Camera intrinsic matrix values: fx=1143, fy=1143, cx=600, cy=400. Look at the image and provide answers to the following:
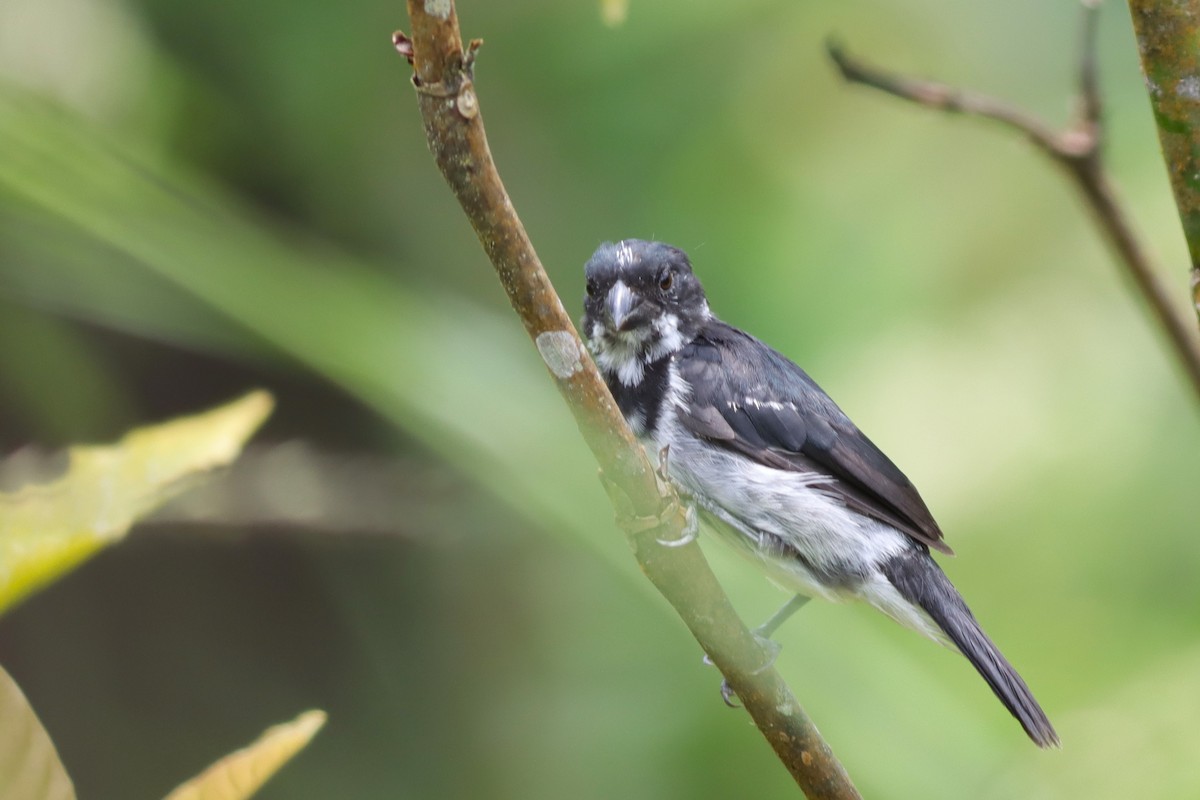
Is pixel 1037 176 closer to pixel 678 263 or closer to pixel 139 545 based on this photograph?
pixel 678 263

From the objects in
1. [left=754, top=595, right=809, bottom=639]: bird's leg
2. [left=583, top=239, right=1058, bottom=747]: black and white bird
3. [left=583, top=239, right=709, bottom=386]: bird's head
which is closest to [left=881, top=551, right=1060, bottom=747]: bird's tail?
[left=583, top=239, right=1058, bottom=747]: black and white bird

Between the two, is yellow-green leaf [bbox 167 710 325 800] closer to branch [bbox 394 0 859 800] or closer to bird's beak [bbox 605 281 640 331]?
branch [bbox 394 0 859 800]

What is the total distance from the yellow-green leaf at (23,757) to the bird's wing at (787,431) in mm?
1491

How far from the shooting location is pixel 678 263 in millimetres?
2385

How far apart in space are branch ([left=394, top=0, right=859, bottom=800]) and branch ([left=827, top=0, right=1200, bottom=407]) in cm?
106

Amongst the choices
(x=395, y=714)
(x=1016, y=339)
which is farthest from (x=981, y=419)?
(x=395, y=714)

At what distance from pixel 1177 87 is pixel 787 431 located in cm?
98

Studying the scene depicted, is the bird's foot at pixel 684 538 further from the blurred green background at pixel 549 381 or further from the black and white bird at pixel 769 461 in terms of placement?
the blurred green background at pixel 549 381

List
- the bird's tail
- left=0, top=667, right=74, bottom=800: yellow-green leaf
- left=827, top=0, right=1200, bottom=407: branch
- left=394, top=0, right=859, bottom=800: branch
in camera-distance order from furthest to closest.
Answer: left=827, top=0, right=1200, bottom=407: branch → the bird's tail → left=394, top=0, right=859, bottom=800: branch → left=0, top=667, right=74, bottom=800: yellow-green leaf

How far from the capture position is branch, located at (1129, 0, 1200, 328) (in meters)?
1.43

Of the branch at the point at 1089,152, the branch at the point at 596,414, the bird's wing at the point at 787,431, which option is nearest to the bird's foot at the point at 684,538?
the branch at the point at 596,414

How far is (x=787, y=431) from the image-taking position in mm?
2227

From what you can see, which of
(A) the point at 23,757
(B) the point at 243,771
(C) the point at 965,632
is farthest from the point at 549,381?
(A) the point at 23,757

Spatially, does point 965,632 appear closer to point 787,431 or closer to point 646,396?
point 787,431
